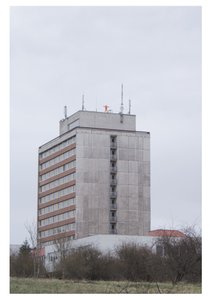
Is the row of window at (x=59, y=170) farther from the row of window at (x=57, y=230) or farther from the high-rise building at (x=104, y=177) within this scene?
the row of window at (x=57, y=230)

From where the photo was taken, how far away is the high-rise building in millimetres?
72750

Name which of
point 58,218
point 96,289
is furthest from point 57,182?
point 96,289

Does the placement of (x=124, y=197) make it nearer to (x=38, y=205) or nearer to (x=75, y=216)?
(x=75, y=216)

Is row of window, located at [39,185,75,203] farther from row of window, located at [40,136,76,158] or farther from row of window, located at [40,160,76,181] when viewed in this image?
row of window, located at [40,136,76,158]

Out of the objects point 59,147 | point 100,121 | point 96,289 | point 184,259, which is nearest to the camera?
point 96,289

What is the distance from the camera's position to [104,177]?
73938mm

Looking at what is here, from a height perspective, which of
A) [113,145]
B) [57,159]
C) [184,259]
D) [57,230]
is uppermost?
[113,145]

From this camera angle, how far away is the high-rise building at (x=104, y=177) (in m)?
72.8

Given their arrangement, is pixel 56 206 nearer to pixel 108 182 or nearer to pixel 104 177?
pixel 108 182

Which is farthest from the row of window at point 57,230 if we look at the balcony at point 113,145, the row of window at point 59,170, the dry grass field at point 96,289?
the dry grass field at point 96,289

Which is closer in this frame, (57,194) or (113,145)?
(113,145)
